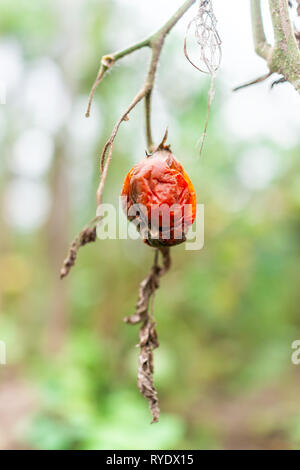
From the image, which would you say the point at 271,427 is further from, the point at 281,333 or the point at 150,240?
the point at 150,240

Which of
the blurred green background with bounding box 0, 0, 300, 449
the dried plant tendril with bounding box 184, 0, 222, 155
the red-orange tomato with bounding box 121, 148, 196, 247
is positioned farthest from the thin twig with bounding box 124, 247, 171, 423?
the blurred green background with bounding box 0, 0, 300, 449

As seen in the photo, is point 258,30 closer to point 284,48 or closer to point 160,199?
point 284,48

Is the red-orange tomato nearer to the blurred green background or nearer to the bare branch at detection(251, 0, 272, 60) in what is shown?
the bare branch at detection(251, 0, 272, 60)

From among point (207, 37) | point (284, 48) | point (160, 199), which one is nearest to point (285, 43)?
point (284, 48)

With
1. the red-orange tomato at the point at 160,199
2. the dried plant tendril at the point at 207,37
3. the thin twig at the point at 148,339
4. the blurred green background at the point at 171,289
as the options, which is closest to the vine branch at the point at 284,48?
the dried plant tendril at the point at 207,37

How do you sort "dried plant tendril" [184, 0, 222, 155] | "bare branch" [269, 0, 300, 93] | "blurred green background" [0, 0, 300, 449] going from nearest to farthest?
"bare branch" [269, 0, 300, 93] < "dried plant tendril" [184, 0, 222, 155] < "blurred green background" [0, 0, 300, 449]

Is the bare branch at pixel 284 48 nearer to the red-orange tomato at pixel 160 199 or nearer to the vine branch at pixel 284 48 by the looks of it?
the vine branch at pixel 284 48
